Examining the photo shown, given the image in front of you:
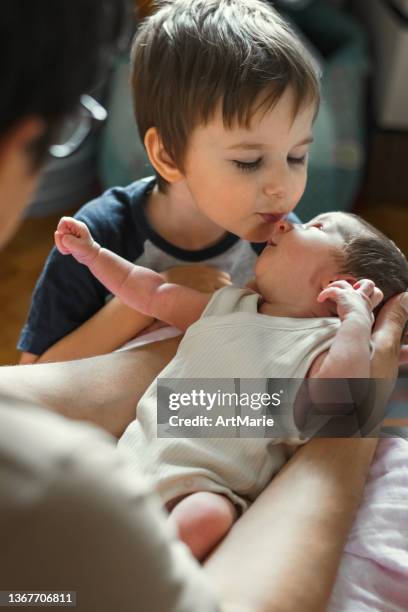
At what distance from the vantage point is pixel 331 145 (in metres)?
2.38

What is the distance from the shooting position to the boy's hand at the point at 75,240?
113 cm

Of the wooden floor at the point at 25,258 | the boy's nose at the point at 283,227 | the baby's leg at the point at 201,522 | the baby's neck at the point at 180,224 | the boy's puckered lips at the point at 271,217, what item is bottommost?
the wooden floor at the point at 25,258

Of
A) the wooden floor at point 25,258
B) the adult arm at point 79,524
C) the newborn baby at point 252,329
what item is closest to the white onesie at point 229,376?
the newborn baby at point 252,329

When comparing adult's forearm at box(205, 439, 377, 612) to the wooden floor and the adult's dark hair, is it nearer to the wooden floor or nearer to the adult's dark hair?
the adult's dark hair

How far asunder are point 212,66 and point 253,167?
0.16 metres

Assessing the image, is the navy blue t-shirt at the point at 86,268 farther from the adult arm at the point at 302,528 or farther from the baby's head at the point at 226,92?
the adult arm at the point at 302,528

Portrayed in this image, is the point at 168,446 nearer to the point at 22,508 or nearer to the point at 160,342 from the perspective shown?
the point at 160,342

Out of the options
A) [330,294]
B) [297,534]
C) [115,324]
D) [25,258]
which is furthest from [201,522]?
[25,258]

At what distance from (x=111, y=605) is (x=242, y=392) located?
1.53 feet

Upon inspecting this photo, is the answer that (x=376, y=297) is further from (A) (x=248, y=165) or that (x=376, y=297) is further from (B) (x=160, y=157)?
(B) (x=160, y=157)

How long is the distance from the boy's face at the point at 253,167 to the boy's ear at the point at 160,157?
3 centimetres

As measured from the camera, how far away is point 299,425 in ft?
3.25

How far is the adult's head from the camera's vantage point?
0.45 meters

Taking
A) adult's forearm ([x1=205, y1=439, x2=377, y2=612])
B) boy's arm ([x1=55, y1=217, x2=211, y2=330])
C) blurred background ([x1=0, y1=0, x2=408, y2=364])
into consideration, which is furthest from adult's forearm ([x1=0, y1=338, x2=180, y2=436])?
blurred background ([x1=0, y1=0, x2=408, y2=364])
